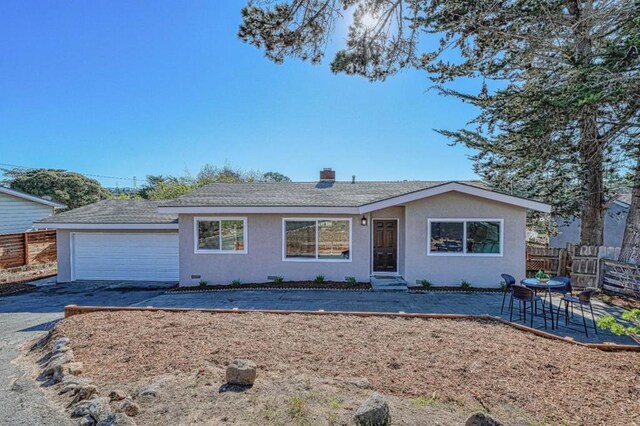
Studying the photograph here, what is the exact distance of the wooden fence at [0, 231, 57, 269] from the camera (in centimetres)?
1480

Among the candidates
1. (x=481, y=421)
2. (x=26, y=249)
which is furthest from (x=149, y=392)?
(x=26, y=249)

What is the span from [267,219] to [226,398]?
826 cm

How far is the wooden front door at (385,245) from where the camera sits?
40.2ft

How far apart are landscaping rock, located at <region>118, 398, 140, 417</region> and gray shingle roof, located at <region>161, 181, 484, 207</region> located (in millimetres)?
8146

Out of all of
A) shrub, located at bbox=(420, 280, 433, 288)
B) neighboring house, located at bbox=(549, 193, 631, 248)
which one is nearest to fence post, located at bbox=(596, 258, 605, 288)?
shrub, located at bbox=(420, 280, 433, 288)

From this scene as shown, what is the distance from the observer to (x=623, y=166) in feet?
38.5

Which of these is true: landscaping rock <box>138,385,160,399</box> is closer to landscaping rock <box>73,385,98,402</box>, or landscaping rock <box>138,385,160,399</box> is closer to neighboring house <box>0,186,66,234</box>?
landscaping rock <box>73,385,98,402</box>

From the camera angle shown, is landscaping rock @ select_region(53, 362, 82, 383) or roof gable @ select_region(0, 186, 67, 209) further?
roof gable @ select_region(0, 186, 67, 209)

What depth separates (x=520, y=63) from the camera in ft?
35.6

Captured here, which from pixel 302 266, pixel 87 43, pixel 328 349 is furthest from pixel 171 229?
pixel 328 349

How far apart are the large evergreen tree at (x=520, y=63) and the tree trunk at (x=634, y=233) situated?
1108mm

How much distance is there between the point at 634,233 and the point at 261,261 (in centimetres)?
1261

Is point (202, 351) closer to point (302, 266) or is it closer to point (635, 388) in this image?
point (635, 388)

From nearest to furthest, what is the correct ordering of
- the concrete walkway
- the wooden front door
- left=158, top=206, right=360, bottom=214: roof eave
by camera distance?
the concrete walkway < left=158, top=206, right=360, bottom=214: roof eave < the wooden front door
